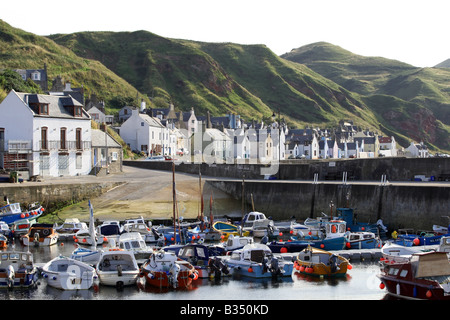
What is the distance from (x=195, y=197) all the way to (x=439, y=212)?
2232 centimetres

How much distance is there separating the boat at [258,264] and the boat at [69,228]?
15579mm

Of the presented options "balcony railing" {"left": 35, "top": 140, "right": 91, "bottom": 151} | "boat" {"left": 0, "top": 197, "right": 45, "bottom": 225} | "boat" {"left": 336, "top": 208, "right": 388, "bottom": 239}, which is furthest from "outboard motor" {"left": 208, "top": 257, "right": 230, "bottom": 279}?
"balcony railing" {"left": 35, "top": 140, "right": 91, "bottom": 151}

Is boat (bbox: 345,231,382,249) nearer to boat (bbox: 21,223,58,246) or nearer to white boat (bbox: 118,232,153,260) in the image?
white boat (bbox: 118,232,153,260)

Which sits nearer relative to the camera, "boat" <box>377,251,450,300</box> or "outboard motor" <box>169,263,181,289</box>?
"boat" <box>377,251,450,300</box>

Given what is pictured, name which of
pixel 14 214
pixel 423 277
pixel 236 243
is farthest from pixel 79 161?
pixel 423 277

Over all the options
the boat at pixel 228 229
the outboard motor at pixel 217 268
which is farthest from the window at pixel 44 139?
the outboard motor at pixel 217 268

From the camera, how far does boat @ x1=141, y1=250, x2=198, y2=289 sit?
91.8 feet

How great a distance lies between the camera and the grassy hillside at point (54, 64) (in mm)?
124188

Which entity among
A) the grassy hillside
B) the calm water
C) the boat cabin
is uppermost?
the grassy hillside

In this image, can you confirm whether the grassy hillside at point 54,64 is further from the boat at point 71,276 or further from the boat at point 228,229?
the boat at point 71,276

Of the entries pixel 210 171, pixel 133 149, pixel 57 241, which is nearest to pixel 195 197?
pixel 210 171

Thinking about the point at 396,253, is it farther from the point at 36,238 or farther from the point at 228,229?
the point at 36,238

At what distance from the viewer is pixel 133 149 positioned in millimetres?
89000

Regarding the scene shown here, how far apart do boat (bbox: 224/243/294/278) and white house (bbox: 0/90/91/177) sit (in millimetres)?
31709
